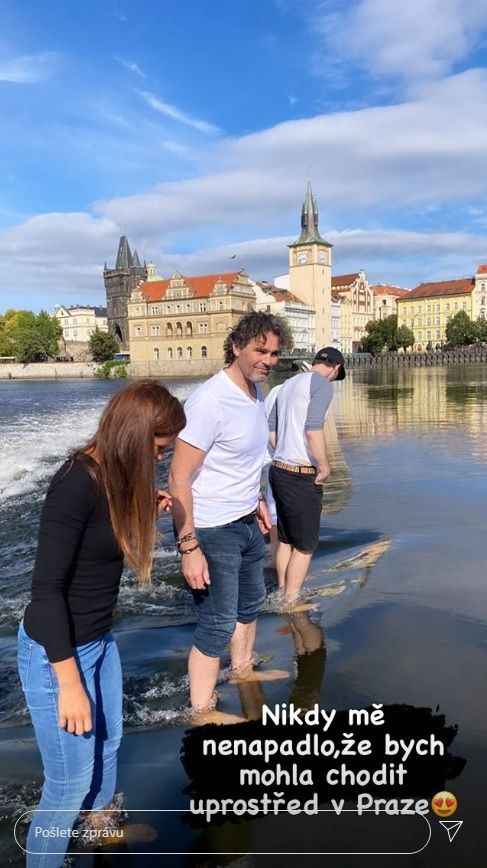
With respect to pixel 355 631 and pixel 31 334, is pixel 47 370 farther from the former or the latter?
pixel 355 631

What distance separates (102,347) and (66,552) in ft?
426

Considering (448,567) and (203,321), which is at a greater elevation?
(203,321)

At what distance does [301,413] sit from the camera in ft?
16.0

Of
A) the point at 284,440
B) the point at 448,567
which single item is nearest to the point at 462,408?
the point at 448,567

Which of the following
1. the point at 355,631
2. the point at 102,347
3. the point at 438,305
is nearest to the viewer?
the point at 355,631

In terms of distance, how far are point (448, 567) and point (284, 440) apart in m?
2.20

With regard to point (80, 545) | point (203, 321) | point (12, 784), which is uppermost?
point (203, 321)

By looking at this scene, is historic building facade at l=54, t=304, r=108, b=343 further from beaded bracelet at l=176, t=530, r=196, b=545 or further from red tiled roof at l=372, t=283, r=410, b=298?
beaded bracelet at l=176, t=530, r=196, b=545

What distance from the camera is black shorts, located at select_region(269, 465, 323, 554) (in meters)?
4.87

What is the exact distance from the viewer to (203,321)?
348 feet

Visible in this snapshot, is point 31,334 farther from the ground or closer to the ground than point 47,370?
farther from the ground

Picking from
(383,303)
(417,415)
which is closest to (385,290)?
(383,303)

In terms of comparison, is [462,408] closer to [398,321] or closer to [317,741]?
[317,741]

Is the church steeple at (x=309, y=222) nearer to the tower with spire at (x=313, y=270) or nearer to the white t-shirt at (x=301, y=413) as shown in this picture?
the tower with spire at (x=313, y=270)
